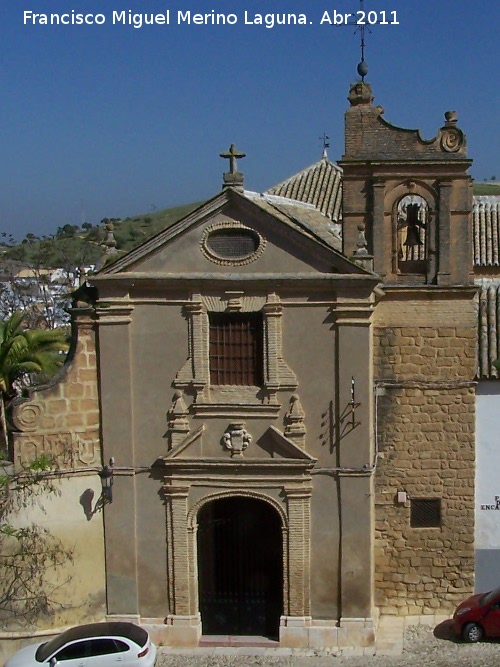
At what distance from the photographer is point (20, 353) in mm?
22875

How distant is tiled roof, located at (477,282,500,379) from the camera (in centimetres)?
1966

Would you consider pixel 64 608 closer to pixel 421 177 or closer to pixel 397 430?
pixel 397 430

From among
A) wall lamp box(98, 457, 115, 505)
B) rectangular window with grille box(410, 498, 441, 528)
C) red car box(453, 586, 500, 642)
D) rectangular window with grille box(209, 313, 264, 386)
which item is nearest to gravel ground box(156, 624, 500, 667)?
red car box(453, 586, 500, 642)

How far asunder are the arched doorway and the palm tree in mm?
6416

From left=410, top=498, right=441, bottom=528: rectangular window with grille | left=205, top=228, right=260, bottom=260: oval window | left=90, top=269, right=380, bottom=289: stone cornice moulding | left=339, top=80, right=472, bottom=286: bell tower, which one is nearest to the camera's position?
left=90, top=269, right=380, bottom=289: stone cornice moulding

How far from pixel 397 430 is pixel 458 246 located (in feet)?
14.0

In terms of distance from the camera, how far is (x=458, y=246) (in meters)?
19.2

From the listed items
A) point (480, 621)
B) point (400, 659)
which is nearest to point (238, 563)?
point (400, 659)

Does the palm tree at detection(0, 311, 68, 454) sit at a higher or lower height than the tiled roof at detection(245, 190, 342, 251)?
lower

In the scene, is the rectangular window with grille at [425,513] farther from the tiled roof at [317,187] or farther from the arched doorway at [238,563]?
the tiled roof at [317,187]

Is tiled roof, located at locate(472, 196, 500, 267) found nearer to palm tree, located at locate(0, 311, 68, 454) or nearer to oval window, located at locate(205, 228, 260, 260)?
palm tree, located at locate(0, 311, 68, 454)

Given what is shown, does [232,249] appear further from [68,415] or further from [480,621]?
[480,621]

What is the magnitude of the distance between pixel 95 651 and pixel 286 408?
6097mm

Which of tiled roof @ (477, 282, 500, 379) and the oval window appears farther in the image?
tiled roof @ (477, 282, 500, 379)
